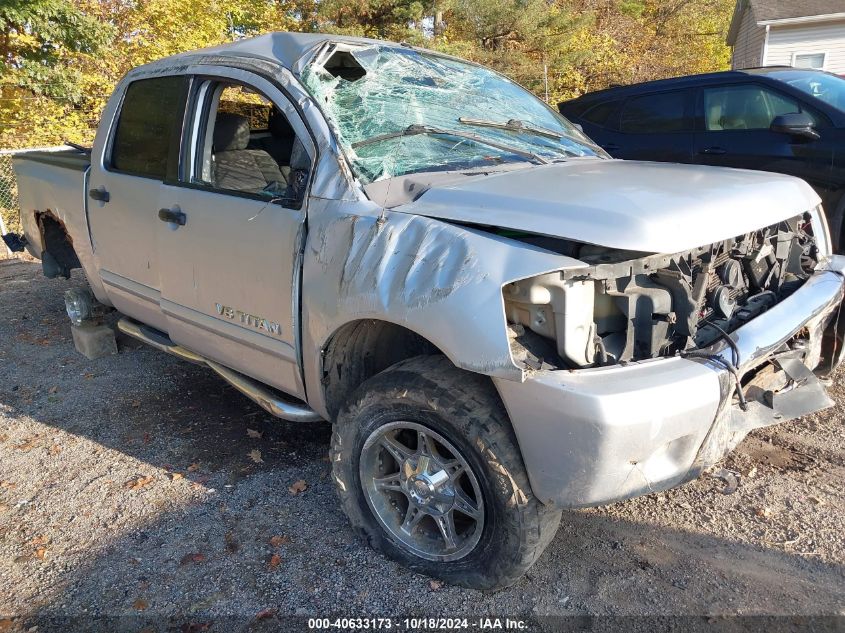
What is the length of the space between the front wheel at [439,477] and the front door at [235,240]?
1.82 ft

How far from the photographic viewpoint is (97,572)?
8.80 ft

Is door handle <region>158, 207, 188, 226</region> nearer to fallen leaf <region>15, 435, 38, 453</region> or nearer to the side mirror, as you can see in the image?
fallen leaf <region>15, 435, 38, 453</region>

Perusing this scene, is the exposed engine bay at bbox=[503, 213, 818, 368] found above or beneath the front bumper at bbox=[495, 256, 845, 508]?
above

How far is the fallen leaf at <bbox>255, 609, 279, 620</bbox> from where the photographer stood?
7.88ft

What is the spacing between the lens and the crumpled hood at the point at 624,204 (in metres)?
2.01

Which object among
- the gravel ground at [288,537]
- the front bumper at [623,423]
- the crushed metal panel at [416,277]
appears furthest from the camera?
the gravel ground at [288,537]

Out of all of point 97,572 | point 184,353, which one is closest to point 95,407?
point 184,353

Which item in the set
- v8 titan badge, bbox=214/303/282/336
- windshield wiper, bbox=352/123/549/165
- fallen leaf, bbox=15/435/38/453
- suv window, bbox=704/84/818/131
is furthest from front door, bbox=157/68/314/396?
suv window, bbox=704/84/818/131

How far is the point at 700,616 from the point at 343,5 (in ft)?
56.6

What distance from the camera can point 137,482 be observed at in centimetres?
334

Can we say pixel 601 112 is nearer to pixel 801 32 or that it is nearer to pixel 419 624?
pixel 419 624

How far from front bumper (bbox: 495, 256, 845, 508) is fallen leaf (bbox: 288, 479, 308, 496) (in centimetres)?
150

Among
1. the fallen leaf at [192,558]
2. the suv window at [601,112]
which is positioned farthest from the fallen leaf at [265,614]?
the suv window at [601,112]

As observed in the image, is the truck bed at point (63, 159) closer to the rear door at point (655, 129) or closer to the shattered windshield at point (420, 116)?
the shattered windshield at point (420, 116)
